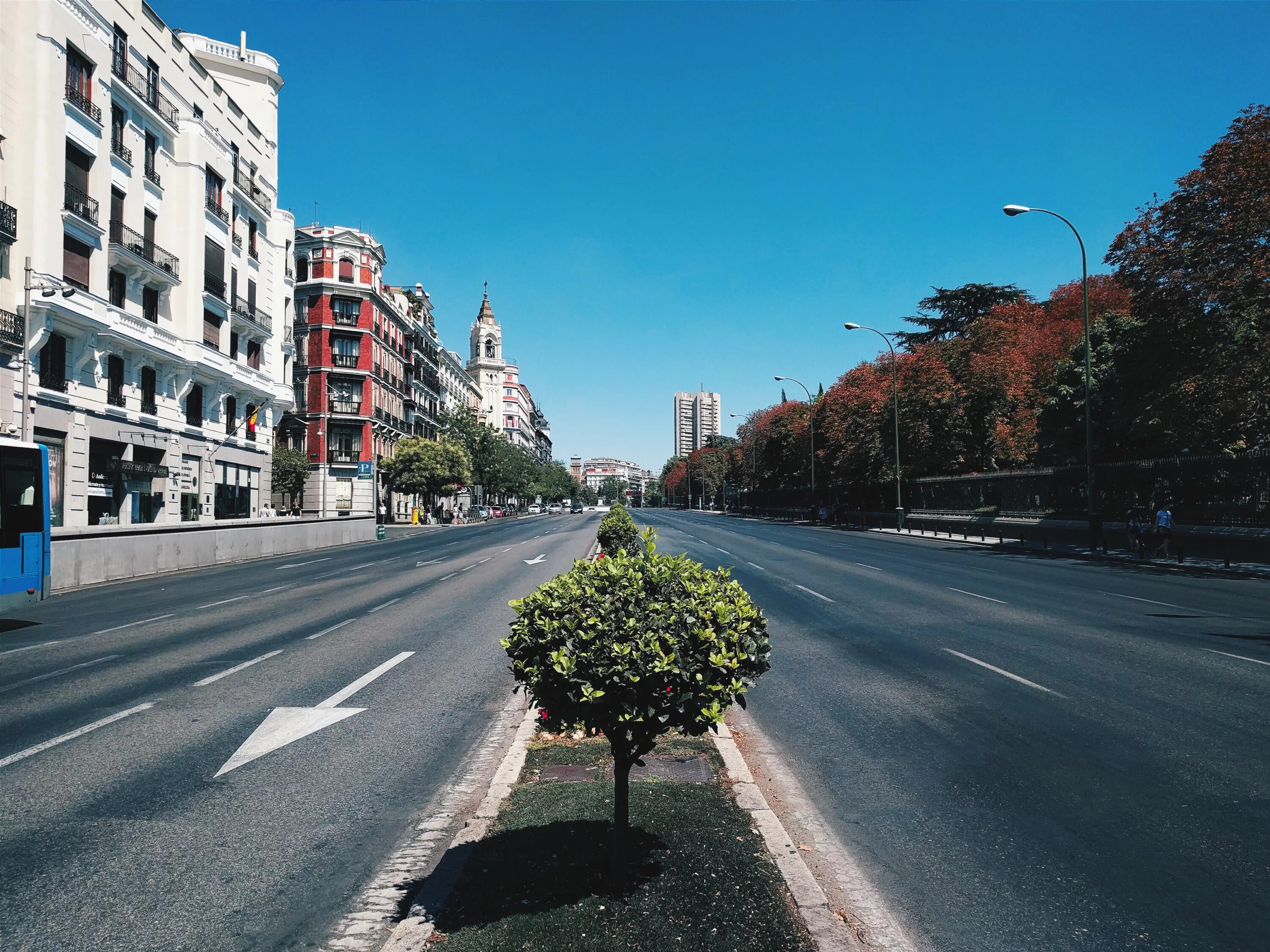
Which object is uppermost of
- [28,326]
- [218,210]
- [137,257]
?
[218,210]

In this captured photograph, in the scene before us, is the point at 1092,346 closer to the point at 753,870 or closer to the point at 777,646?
the point at 777,646

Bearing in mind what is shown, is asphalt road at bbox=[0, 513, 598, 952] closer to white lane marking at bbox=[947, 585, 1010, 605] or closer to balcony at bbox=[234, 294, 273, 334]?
white lane marking at bbox=[947, 585, 1010, 605]

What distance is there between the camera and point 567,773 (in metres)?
5.65

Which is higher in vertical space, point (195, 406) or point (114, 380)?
point (114, 380)

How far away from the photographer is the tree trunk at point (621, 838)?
147 inches

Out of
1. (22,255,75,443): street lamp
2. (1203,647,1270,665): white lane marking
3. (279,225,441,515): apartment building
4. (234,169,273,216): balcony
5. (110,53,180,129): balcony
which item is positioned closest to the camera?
(1203,647,1270,665): white lane marking

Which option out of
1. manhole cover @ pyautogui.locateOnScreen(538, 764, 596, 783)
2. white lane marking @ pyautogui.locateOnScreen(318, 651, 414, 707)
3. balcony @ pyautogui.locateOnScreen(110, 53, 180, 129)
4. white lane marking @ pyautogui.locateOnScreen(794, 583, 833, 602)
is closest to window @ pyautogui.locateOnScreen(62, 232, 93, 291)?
balcony @ pyautogui.locateOnScreen(110, 53, 180, 129)

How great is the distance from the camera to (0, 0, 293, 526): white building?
83.7 ft

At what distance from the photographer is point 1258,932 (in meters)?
3.64

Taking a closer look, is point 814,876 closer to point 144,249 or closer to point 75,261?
point 75,261

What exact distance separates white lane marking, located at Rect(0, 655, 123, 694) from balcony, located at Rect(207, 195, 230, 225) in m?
32.9

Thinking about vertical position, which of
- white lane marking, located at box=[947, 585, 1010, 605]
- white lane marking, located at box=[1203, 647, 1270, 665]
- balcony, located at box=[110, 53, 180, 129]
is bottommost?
white lane marking, located at box=[947, 585, 1010, 605]

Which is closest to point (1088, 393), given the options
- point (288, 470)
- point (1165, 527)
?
point (1165, 527)

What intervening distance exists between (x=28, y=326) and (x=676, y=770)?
25914mm
